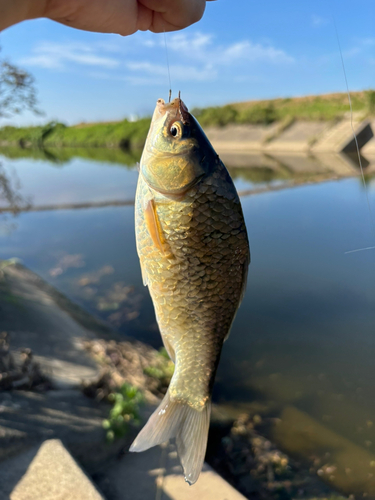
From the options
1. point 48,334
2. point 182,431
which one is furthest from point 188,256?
point 48,334

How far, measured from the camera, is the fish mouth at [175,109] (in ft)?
3.54

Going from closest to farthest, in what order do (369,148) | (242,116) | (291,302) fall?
(291,302) < (369,148) < (242,116)

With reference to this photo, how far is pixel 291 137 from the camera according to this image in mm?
26000

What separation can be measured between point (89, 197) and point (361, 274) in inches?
623

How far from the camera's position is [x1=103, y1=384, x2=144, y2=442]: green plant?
298 centimetres

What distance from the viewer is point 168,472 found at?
2.69 metres

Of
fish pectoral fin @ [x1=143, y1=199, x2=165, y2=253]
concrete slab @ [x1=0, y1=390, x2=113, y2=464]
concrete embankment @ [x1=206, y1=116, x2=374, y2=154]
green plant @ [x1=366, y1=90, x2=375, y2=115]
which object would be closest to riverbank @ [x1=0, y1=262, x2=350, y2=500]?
concrete slab @ [x1=0, y1=390, x2=113, y2=464]

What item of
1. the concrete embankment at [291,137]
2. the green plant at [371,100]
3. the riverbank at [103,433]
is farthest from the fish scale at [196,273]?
the green plant at [371,100]

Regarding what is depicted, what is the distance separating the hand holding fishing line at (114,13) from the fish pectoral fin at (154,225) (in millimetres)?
616

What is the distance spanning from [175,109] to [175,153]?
0.43ft

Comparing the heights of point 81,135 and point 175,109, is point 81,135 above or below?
above

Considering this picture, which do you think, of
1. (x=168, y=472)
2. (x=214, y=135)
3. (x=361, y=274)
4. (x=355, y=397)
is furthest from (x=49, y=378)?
(x=214, y=135)

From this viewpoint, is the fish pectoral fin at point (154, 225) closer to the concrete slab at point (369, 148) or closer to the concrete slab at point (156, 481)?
the concrete slab at point (156, 481)

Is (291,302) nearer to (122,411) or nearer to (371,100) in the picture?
(122,411)
